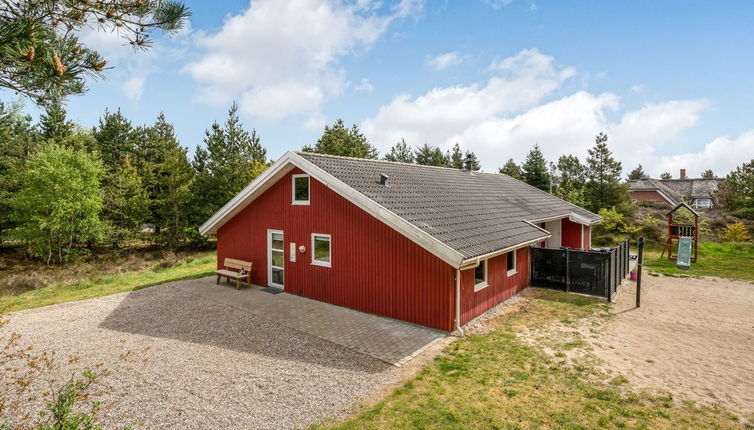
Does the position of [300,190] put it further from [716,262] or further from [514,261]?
[716,262]

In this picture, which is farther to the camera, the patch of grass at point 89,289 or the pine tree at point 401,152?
the pine tree at point 401,152

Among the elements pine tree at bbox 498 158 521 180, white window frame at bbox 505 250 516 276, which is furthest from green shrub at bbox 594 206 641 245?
white window frame at bbox 505 250 516 276

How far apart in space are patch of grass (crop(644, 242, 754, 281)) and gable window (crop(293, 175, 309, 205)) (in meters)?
16.2

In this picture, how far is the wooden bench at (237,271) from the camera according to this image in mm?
13311

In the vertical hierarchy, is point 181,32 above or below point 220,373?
above

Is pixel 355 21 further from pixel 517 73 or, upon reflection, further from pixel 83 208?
pixel 83 208

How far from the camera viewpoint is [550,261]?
1321 cm

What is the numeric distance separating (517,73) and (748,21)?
7.00 m

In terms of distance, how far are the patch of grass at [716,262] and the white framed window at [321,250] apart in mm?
15307

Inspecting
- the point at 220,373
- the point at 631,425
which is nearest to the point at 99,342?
the point at 220,373

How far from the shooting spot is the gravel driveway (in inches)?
221

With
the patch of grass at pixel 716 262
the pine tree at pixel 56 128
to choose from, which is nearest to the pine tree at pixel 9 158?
the pine tree at pixel 56 128

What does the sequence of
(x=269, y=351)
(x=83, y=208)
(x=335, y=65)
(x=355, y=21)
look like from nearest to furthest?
(x=269, y=351), (x=355, y=21), (x=335, y=65), (x=83, y=208)

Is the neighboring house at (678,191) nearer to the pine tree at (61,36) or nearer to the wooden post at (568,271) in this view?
the wooden post at (568,271)
